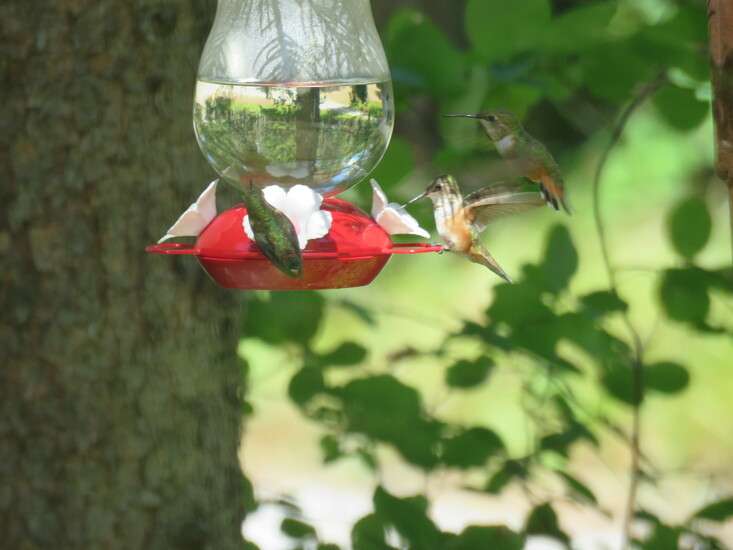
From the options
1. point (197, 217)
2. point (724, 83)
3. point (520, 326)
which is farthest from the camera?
point (520, 326)

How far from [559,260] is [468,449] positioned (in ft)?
1.44

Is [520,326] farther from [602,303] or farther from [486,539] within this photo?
[486,539]

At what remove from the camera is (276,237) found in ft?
4.90

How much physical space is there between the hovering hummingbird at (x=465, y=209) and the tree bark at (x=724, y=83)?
594mm

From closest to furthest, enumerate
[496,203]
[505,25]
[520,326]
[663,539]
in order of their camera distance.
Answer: [496,203] → [663,539] → [520,326] → [505,25]

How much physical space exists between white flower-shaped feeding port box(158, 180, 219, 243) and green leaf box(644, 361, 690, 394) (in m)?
1.21

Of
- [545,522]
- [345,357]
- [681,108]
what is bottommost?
[545,522]

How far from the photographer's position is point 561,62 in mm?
2766

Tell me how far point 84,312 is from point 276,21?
64cm

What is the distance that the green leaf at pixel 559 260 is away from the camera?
2441mm

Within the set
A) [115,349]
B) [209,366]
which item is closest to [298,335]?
[209,366]

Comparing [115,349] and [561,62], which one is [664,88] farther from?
[115,349]

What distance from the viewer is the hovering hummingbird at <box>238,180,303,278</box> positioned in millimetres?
1492

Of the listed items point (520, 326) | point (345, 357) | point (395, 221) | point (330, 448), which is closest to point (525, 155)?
point (395, 221)
